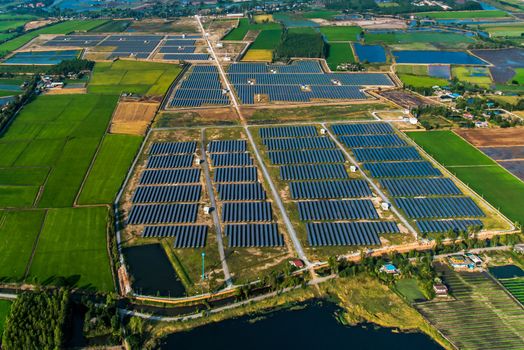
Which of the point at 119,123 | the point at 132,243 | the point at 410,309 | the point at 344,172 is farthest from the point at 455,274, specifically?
the point at 119,123

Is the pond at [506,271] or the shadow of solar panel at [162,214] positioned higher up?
the shadow of solar panel at [162,214]

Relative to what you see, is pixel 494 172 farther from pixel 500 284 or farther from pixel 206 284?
pixel 206 284

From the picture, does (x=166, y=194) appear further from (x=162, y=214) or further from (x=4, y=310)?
(x=4, y=310)

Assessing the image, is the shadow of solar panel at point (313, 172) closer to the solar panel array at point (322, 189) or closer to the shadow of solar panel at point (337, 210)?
the solar panel array at point (322, 189)

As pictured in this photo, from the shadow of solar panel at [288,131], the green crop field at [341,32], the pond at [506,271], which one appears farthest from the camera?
the green crop field at [341,32]

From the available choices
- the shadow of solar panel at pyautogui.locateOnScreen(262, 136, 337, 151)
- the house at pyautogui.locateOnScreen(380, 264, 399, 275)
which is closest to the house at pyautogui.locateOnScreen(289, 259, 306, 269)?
the house at pyautogui.locateOnScreen(380, 264, 399, 275)

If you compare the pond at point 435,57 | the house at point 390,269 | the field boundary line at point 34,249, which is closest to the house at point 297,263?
the house at point 390,269

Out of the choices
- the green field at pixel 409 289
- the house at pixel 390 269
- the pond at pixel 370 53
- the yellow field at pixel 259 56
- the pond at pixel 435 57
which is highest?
the yellow field at pixel 259 56
